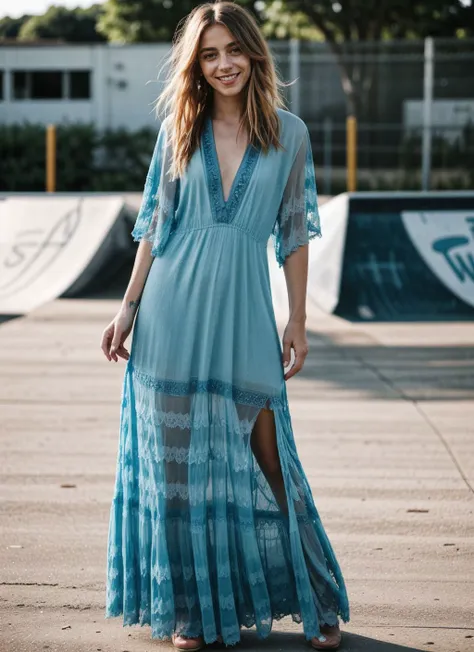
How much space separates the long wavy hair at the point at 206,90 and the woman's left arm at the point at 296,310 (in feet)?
1.12

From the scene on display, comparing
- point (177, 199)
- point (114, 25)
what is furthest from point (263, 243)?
point (114, 25)

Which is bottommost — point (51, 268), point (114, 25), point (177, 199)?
point (51, 268)

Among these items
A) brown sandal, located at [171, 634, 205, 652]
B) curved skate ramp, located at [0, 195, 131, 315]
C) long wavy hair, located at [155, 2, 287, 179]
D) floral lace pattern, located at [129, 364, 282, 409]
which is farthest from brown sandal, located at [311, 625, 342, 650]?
curved skate ramp, located at [0, 195, 131, 315]

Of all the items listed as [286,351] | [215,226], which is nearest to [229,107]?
[215,226]

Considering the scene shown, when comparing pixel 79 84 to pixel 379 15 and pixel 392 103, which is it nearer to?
pixel 379 15

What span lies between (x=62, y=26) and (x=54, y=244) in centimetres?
7085

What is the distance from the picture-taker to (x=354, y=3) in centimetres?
3428

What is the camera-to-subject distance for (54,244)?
48.2ft

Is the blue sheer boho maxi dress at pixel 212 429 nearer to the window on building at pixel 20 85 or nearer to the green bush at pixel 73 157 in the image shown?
the green bush at pixel 73 157

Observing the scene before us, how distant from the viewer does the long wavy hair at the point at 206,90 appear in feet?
11.0

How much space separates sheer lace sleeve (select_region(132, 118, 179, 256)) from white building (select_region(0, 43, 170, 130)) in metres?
28.6

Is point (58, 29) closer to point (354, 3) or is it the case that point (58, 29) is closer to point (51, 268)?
point (354, 3)

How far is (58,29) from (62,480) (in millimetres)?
80553

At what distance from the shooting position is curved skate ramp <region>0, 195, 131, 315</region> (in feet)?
44.2
